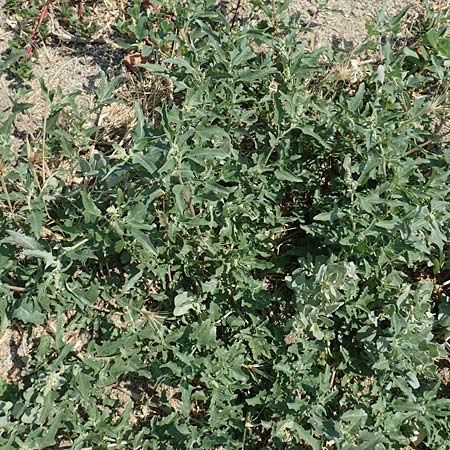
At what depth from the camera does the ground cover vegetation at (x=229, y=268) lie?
9.08 feet

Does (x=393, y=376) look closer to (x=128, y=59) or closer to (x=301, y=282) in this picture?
(x=301, y=282)

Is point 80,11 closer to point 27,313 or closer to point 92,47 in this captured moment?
point 92,47

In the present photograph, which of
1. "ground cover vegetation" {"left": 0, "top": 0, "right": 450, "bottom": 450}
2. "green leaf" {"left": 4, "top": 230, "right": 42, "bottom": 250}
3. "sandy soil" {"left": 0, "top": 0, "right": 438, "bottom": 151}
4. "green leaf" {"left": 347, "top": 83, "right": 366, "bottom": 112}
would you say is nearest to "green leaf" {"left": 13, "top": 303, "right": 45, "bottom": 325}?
"ground cover vegetation" {"left": 0, "top": 0, "right": 450, "bottom": 450}

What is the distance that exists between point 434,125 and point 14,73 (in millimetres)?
2399

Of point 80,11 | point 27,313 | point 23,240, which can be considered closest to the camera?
point 23,240

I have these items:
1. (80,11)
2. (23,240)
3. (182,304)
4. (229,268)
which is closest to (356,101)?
(229,268)

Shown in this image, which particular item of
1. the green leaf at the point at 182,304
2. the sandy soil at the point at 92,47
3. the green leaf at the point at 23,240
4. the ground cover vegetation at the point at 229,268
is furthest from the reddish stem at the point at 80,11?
the green leaf at the point at 182,304

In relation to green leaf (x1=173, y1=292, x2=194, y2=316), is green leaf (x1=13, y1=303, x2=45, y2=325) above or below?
above

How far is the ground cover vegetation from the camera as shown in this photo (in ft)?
9.08

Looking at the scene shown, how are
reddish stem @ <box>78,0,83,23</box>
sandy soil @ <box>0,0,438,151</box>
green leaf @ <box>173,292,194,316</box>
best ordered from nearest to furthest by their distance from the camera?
green leaf @ <box>173,292,194,316</box>, sandy soil @ <box>0,0,438,151</box>, reddish stem @ <box>78,0,83,23</box>

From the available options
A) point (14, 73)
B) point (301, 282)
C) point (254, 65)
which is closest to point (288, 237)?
point (301, 282)

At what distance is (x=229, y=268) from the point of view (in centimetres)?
300

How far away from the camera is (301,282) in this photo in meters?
2.97

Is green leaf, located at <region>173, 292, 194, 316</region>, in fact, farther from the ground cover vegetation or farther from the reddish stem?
the reddish stem
